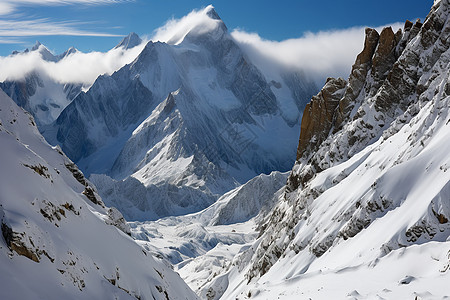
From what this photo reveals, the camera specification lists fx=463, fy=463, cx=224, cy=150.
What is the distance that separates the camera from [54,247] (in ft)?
90.4

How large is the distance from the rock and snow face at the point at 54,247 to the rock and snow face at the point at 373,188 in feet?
46.6

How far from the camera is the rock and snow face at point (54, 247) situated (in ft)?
79.9

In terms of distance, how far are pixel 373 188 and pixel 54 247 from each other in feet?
112

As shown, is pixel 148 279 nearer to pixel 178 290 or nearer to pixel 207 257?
pixel 178 290

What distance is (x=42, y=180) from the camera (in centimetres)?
3203

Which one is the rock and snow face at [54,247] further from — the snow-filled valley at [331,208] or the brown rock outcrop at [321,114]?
the brown rock outcrop at [321,114]

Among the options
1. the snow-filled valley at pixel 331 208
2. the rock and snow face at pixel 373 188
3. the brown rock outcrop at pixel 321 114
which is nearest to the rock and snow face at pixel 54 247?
the snow-filled valley at pixel 331 208

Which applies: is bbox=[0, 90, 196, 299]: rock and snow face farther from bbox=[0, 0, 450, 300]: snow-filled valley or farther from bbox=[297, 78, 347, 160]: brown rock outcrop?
bbox=[297, 78, 347, 160]: brown rock outcrop

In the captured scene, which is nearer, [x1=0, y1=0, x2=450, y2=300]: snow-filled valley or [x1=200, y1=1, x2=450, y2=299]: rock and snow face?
[x1=0, y1=0, x2=450, y2=300]: snow-filled valley

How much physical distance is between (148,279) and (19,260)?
54.3 feet

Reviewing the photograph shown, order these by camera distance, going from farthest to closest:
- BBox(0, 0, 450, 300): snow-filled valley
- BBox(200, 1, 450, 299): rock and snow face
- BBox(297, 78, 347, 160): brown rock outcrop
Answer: BBox(297, 78, 347, 160): brown rock outcrop < BBox(200, 1, 450, 299): rock and snow face < BBox(0, 0, 450, 300): snow-filled valley

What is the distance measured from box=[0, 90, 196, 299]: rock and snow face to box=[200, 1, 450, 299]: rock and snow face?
46.6 ft

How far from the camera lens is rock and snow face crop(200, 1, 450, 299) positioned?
3622 cm

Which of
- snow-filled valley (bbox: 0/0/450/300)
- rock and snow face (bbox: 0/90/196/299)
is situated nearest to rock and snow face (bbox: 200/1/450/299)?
snow-filled valley (bbox: 0/0/450/300)
